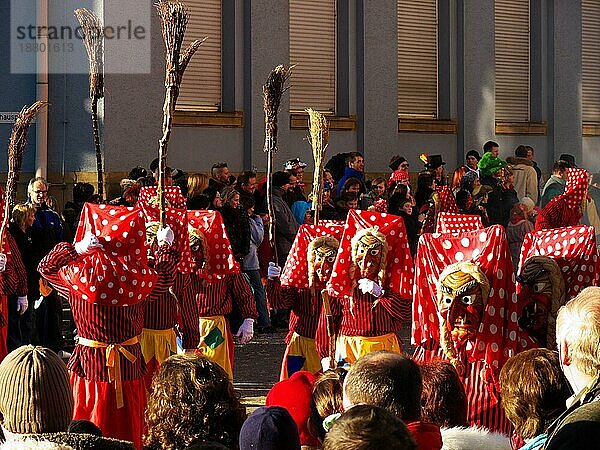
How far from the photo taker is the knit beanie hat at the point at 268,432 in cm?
417

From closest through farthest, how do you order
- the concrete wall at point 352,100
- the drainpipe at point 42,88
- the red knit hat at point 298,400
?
the red knit hat at point 298,400 < the drainpipe at point 42,88 < the concrete wall at point 352,100

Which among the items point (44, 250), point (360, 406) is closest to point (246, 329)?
point (44, 250)

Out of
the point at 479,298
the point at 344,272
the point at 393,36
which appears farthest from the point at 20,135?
the point at 393,36

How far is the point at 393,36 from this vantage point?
65.8ft

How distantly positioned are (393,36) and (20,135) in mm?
10078

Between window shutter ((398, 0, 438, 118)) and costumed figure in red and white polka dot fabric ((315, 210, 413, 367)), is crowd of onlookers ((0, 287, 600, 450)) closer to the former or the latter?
costumed figure in red and white polka dot fabric ((315, 210, 413, 367))

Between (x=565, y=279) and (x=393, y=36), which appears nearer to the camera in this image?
(x=565, y=279)

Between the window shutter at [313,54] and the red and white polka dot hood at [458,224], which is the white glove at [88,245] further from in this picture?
the window shutter at [313,54]

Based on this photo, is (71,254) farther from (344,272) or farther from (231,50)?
(231,50)

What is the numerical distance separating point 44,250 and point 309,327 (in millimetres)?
3618

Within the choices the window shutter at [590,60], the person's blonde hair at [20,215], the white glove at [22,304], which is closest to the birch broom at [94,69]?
the person's blonde hair at [20,215]

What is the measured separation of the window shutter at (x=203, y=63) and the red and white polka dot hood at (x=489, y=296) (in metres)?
11.2

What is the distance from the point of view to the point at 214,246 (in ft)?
30.4

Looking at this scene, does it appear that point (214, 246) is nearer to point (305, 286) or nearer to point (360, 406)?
point (305, 286)
